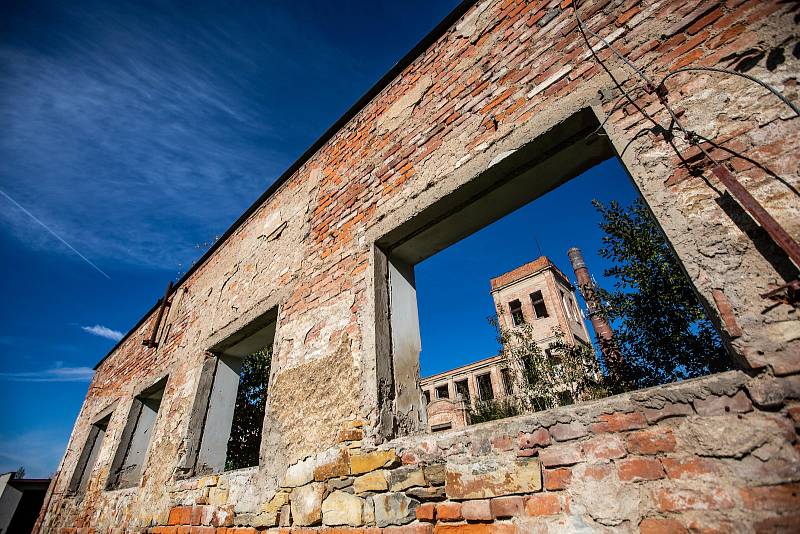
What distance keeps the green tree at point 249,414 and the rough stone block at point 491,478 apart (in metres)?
10.8

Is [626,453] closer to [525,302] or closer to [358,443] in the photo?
[358,443]

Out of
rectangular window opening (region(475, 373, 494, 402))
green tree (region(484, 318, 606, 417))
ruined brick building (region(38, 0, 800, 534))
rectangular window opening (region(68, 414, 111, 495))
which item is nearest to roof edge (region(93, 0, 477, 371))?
ruined brick building (region(38, 0, 800, 534))

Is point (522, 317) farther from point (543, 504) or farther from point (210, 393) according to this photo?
point (543, 504)

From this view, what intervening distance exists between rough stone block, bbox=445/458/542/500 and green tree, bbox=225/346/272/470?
35.4 feet

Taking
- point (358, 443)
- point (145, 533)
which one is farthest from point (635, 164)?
point (145, 533)

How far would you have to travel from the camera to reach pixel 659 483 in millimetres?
1211

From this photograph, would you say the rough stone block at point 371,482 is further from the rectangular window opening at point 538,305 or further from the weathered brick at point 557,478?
the rectangular window opening at point 538,305

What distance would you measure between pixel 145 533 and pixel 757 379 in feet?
16.3

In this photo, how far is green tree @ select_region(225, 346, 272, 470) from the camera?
37.4 feet

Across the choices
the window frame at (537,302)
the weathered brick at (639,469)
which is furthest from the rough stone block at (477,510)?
the window frame at (537,302)

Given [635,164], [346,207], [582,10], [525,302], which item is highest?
[525,302]

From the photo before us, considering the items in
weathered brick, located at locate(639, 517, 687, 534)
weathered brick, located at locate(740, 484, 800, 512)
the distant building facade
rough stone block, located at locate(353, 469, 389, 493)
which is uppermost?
the distant building facade

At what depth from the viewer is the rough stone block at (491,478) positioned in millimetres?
1477

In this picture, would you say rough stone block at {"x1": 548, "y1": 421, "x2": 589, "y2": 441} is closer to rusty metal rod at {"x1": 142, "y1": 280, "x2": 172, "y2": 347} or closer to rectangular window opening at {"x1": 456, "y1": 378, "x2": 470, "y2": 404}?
rusty metal rod at {"x1": 142, "y1": 280, "x2": 172, "y2": 347}
